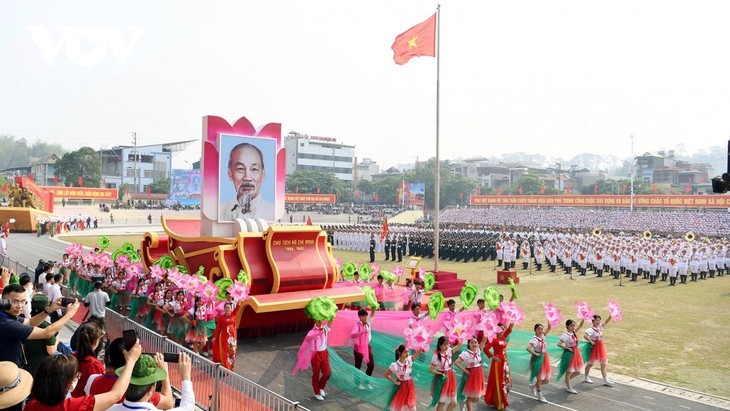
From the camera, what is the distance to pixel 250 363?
1072 centimetres

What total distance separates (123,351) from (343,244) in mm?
32788

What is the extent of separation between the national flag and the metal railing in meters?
13.6

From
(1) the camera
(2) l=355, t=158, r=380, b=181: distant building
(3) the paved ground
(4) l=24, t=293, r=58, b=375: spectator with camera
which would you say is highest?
(2) l=355, t=158, r=380, b=181: distant building

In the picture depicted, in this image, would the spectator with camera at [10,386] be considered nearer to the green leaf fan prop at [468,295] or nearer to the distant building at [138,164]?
the green leaf fan prop at [468,295]

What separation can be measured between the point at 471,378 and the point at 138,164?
96.1 meters

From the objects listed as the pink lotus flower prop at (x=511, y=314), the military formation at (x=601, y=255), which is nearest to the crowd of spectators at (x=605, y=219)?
the military formation at (x=601, y=255)


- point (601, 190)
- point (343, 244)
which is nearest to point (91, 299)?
point (343, 244)

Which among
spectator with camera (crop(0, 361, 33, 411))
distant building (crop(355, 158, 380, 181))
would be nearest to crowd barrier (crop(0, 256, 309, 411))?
spectator with camera (crop(0, 361, 33, 411))

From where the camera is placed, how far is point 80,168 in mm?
78438

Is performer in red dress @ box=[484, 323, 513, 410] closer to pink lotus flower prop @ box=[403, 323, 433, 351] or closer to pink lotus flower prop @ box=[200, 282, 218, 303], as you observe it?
pink lotus flower prop @ box=[403, 323, 433, 351]

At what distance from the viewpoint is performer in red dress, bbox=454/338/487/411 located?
8094 mm

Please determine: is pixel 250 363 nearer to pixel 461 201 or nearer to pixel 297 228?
pixel 297 228

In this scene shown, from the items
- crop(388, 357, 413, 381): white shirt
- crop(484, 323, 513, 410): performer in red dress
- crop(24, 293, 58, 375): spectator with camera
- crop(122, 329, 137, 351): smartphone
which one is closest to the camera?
crop(122, 329, 137, 351): smartphone

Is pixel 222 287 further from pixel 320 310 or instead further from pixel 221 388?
pixel 221 388
